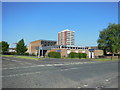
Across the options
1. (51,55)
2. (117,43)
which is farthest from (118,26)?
(51,55)

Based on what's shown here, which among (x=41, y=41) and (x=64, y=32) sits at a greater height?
(x=64, y=32)

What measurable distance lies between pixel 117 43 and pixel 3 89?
49.4 metres

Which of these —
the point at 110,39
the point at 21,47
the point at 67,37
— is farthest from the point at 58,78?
the point at 67,37

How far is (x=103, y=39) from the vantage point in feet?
177

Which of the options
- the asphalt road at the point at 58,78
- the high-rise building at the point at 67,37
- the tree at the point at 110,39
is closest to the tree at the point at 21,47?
the tree at the point at 110,39

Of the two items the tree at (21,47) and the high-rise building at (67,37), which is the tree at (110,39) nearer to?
the tree at (21,47)

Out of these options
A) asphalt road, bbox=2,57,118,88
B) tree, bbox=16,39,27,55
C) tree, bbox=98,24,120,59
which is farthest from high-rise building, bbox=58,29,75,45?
asphalt road, bbox=2,57,118,88

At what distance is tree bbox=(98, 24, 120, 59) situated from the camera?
163ft

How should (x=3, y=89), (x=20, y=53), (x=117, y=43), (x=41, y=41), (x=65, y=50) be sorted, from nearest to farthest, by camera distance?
(x=3, y=89), (x=117, y=43), (x=65, y=50), (x=20, y=53), (x=41, y=41)

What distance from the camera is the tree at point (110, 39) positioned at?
4966 centimetres

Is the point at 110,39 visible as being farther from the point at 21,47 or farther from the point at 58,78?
the point at 58,78

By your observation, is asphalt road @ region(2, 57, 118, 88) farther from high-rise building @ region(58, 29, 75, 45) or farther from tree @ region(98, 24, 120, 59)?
high-rise building @ region(58, 29, 75, 45)

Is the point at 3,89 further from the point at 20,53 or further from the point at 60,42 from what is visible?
the point at 60,42

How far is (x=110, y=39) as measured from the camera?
50781 mm
